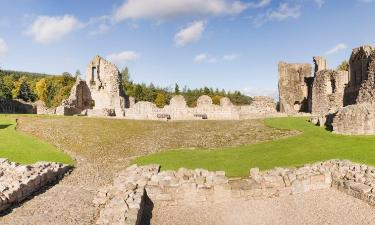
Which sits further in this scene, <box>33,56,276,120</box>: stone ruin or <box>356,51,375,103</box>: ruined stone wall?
<box>33,56,276,120</box>: stone ruin

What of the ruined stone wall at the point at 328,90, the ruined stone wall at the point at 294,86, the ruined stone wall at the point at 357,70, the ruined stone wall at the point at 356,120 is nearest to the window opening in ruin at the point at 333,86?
the ruined stone wall at the point at 328,90

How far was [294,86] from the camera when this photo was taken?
1764 inches

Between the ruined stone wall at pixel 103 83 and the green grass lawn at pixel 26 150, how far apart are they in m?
18.3

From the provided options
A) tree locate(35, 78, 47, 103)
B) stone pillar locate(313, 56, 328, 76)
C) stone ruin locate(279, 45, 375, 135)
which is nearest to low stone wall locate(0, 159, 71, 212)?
stone ruin locate(279, 45, 375, 135)

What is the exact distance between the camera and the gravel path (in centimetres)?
1104

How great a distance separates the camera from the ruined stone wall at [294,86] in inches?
1758

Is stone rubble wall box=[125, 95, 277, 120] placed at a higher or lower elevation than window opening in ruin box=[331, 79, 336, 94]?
lower

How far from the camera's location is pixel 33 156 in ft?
63.1

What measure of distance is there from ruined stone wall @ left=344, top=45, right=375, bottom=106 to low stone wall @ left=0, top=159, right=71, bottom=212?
25.2 m

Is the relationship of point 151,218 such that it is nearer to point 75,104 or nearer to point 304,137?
point 304,137

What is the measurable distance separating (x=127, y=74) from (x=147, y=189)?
88086 mm

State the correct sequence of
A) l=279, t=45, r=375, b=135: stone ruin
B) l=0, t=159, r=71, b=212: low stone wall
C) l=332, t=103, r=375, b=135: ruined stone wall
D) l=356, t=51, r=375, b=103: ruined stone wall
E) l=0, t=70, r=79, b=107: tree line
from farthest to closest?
1. l=0, t=70, r=79, b=107: tree line
2. l=356, t=51, r=375, b=103: ruined stone wall
3. l=279, t=45, r=375, b=135: stone ruin
4. l=332, t=103, r=375, b=135: ruined stone wall
5. l=0, t=159, r=71, b=212: low stone wall

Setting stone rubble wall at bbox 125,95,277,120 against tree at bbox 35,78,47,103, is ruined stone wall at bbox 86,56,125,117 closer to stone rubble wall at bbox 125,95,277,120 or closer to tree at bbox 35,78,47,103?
stone rubble wall at bbox 125,95,277,120

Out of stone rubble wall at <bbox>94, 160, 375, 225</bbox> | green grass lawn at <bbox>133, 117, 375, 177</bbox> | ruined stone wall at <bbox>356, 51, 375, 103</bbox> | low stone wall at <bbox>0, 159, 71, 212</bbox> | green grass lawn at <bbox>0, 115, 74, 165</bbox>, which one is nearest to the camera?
low stone wall at <bbox>0, 159, 71, 212</bbox>
